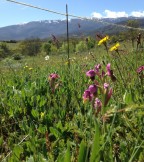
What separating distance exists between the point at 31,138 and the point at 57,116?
0.60 m

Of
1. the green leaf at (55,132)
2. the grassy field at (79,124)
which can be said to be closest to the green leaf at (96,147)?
the grassy field at (79,124)

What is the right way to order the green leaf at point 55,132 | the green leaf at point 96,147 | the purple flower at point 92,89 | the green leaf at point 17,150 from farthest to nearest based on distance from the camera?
the green leaf at point 55,132, the green leaf at point 17,150, the purple flower at point 92,89, the green leaf at point 96,147

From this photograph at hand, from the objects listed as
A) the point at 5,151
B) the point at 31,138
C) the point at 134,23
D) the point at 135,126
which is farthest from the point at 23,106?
the point at 134,23

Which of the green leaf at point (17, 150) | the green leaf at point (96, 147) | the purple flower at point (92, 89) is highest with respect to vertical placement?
the purple flower at point (92, 89)

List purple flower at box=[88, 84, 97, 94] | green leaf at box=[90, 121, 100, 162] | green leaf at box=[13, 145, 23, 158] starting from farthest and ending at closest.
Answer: green leaf at box=[13, 145, 23, 158], purple flower at box=[88, 84, 97, 94], green leaf at box=[90, 121, 100, 162]

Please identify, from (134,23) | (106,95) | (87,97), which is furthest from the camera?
(134,23)

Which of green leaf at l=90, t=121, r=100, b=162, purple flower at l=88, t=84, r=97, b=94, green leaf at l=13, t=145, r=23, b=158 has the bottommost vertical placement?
green leaf at l=13, t=145, r=23, b=158

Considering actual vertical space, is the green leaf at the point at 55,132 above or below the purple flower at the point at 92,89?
below

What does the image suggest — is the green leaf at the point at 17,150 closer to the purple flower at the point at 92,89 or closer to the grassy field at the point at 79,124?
the grassy field at the point at 79,124

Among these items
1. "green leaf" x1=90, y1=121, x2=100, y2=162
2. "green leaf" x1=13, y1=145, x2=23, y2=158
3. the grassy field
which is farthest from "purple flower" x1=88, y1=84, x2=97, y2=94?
"green leaf" x1=13, y1=145, x2=23, y2=158

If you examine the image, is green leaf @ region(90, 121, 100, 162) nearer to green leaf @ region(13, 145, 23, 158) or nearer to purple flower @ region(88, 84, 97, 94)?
purple flower @ region(88, 84, 97, 94)

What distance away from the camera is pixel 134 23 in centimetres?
415

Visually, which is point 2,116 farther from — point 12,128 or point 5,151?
point 5,151

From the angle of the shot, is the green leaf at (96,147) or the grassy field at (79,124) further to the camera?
the grassy field at (79,124)
